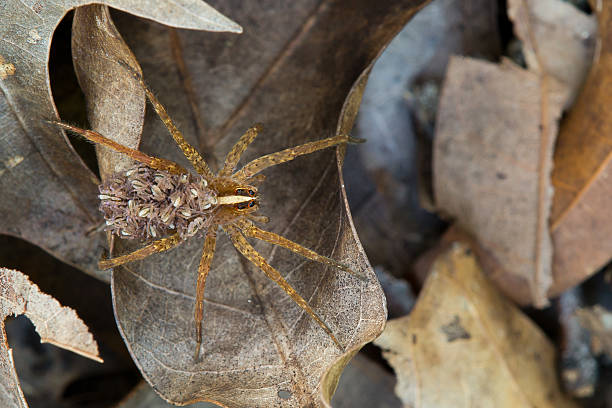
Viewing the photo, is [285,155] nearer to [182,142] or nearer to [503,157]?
[182,142]

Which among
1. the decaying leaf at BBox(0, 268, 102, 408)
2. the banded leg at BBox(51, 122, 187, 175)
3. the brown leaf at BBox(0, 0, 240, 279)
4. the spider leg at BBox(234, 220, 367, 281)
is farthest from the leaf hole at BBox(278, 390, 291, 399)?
the banded leg at BBox(51, 122, 187, 175)

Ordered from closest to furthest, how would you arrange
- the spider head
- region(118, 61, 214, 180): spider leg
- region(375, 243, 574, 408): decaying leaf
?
region(118, 61, 214, 180): spider leg
the spider head
region(375, 243, 574, 408): decaying leaf

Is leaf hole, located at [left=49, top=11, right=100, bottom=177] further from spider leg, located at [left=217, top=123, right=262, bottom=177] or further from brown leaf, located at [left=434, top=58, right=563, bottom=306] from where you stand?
brown leaf, located at [left=434, top=58, right=563, bottom=306]

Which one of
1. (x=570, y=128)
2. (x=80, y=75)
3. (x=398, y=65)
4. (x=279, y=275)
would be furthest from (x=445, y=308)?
(x=80, y=75)

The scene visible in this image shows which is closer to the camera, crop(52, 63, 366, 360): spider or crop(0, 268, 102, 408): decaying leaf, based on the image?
crop(0, 268, 102, 408): decaying leaf

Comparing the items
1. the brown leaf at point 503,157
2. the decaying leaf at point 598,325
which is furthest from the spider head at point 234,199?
the decaying leaf at point 598,325
